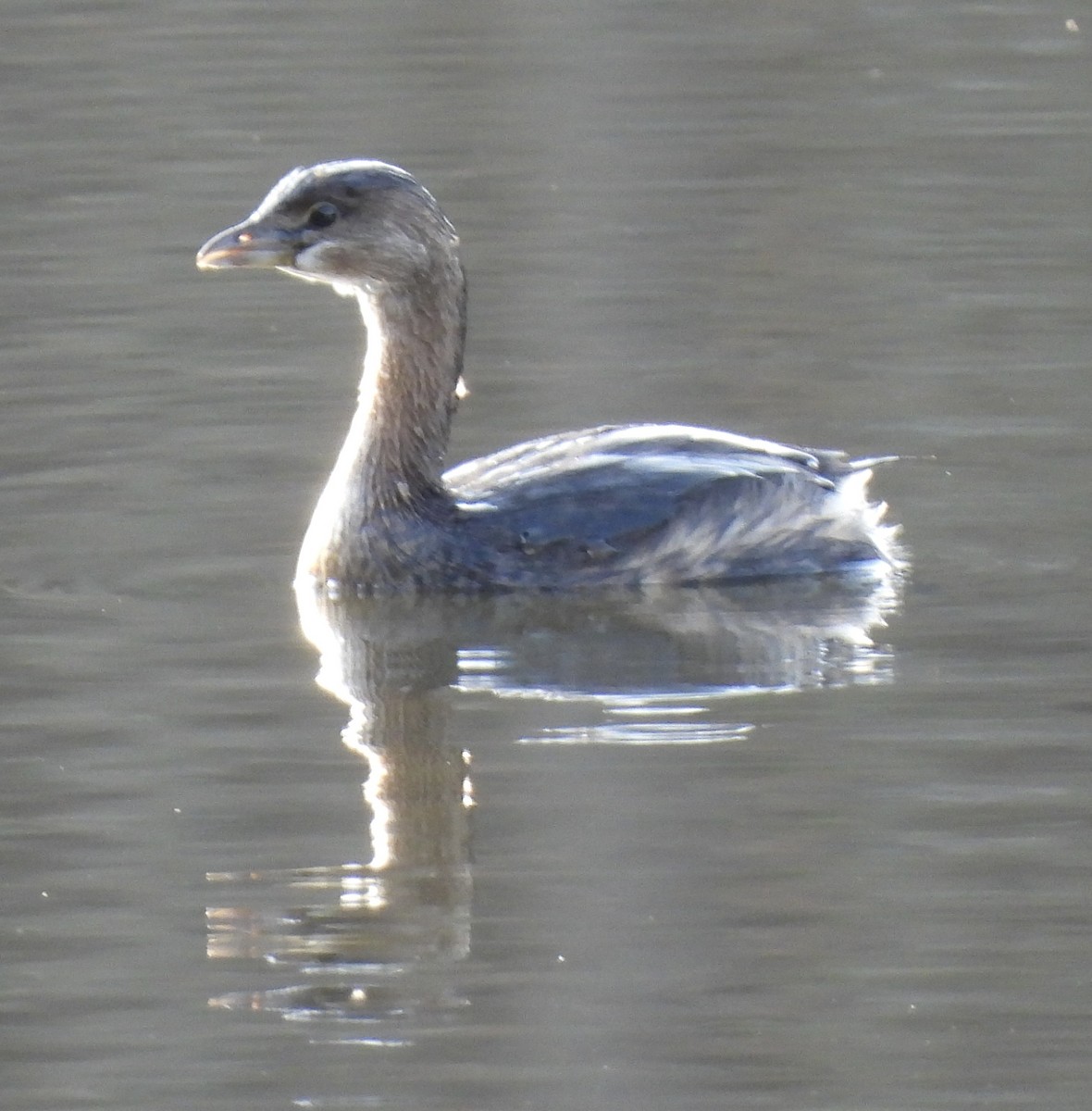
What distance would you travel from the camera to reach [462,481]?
895 cm


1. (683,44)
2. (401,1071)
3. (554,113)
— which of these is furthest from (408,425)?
(683,44)

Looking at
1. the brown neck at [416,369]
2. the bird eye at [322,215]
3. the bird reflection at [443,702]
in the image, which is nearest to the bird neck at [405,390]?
the brown neck at [416,369]

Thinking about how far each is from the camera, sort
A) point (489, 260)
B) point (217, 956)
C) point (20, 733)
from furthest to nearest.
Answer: point (489, 260), point (20, 733), point (217, 956)

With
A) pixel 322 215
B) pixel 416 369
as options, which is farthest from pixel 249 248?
pixel 416 369

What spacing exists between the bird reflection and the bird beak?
3.36 ft

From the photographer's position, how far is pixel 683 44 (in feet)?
59.5

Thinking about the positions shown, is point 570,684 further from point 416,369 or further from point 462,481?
point 416,369

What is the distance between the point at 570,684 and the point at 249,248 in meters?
1.87

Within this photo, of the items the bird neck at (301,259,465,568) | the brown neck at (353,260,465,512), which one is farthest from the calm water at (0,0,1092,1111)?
the brown neck at (353,260,465,512)

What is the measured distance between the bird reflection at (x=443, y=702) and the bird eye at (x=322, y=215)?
45.0 inches

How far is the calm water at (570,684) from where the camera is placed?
18.2 feet

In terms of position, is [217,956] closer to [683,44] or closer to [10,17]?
[683,44]

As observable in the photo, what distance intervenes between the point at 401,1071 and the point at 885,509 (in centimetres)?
437

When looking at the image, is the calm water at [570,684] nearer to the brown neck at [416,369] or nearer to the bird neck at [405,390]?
the bird neck at [405,390]
